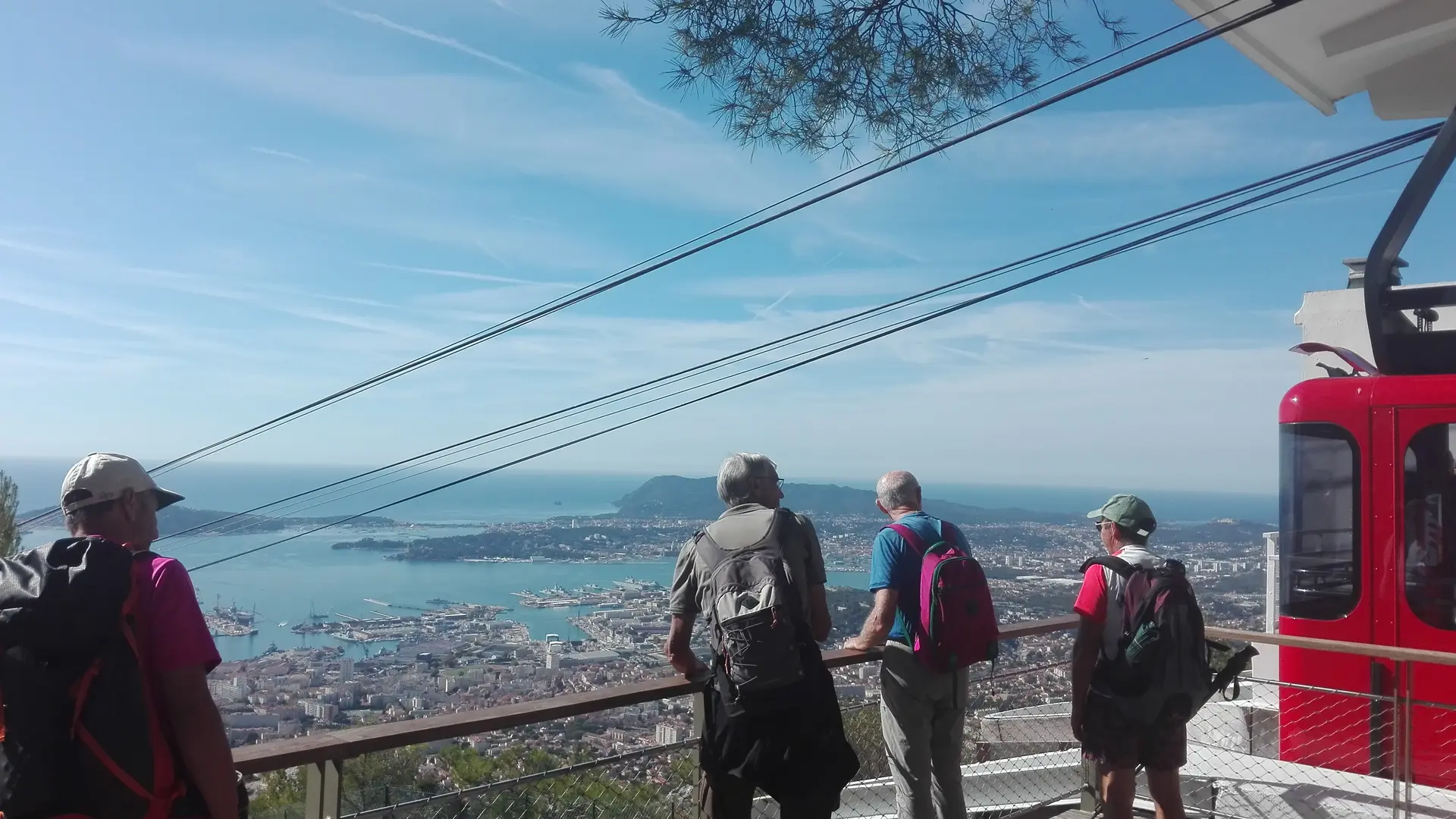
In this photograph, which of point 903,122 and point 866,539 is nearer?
point 903,122

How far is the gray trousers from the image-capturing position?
384 centimetres

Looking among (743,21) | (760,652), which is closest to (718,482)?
(760,652)

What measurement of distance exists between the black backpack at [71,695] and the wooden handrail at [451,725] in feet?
1.47

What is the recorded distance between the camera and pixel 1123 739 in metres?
3.72

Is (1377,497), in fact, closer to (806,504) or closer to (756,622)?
(756,622)

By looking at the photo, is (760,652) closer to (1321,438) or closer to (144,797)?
(144,797)

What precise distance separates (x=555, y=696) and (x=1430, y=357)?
454 cm

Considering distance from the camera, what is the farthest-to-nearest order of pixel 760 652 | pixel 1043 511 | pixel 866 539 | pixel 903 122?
1. pixel 1043 511
2. pixel 866 539
3. pixel 903 122
4. pixel 760 652

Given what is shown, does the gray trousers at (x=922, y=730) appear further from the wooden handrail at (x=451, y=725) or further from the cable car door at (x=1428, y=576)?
the cable car door at (x=1428, y=576)

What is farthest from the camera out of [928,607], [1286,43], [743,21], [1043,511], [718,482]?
[1043,511]

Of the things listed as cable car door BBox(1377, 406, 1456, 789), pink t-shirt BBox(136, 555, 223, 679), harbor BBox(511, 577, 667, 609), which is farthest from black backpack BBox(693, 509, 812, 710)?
harbor BBox(511, 577, 667, 609)

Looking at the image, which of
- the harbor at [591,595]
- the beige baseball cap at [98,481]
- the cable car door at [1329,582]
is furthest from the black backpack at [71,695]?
the harbor at [591,595]

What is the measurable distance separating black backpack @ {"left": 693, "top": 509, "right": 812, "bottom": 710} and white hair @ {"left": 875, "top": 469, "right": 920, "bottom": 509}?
0.94 meters

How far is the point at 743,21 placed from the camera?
453 centimetres
